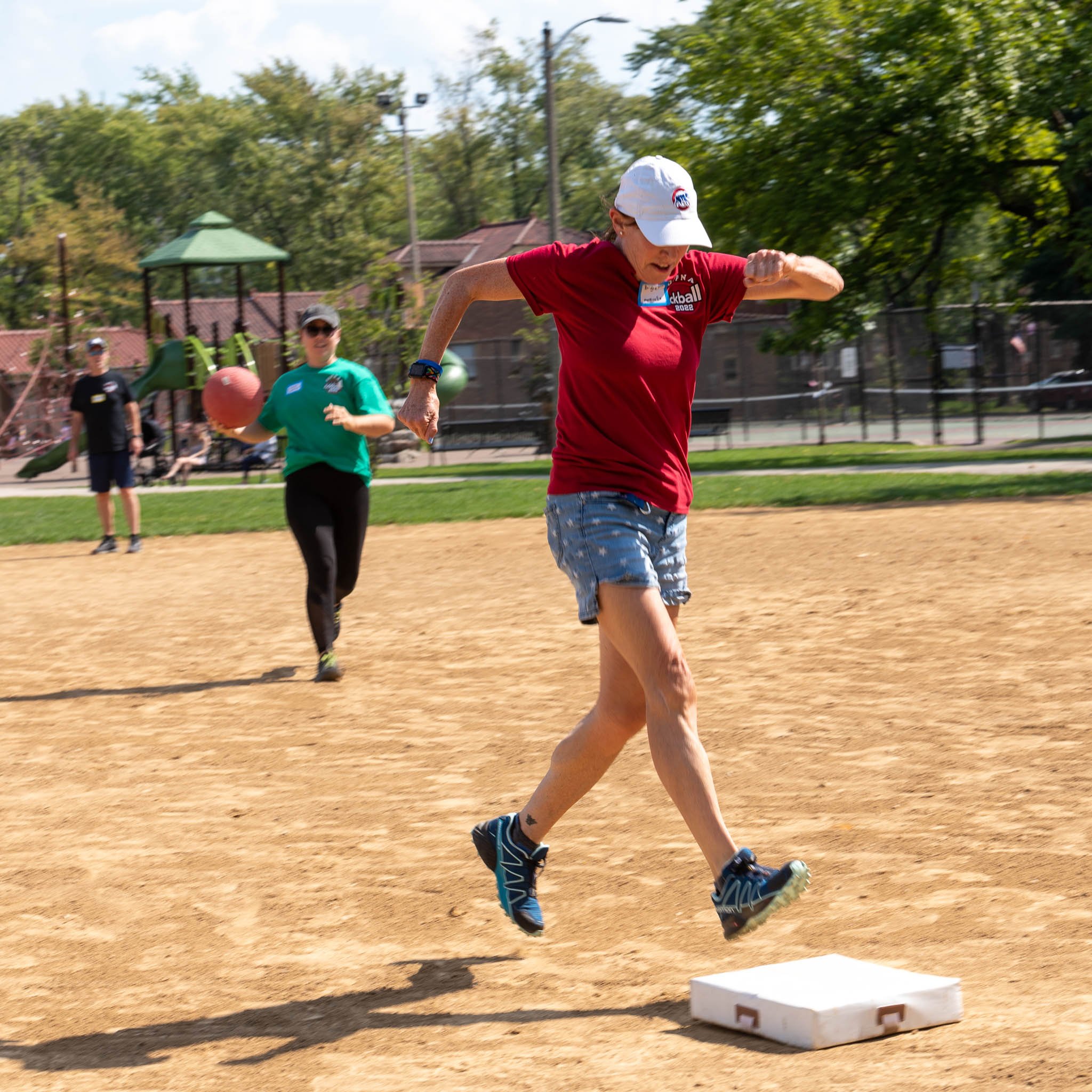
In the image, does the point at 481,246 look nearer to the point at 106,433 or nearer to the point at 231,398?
the point at 106,433

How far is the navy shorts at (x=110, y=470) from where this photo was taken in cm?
1702

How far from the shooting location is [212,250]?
34.1 m

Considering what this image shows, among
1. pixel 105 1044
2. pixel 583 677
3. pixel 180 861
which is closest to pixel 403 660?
pixel 583 677

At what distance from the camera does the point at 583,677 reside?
9258 mm

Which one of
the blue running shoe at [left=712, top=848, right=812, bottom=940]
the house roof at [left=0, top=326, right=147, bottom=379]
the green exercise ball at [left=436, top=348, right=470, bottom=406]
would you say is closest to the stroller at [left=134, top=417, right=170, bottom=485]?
the green exercise ball at [left=436, top=348, right=470, bottom=406]

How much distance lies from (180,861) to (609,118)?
84136 millimetres

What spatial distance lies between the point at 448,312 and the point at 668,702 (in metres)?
1.31

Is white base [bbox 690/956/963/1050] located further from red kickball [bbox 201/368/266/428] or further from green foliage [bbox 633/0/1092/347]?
green foliage [bbox 633/0/1092/347]

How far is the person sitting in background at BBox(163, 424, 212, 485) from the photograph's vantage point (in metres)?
30.3

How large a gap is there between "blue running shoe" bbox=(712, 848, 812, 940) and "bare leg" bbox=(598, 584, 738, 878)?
4.0 inches

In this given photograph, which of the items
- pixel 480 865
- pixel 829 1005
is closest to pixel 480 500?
pixel 480 865

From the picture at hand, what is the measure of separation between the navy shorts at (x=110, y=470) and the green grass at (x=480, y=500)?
2360mm

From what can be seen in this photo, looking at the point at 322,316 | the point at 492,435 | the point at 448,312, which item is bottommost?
the point at 492,435

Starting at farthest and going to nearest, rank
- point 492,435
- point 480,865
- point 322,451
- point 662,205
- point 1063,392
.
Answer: point 492,435
point 1063,392
point 322,451
point 480,865
point 662,205
